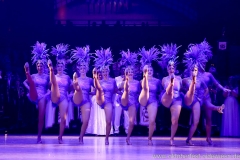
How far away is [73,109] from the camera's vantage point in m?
14.7

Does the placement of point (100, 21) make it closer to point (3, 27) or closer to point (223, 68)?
point (3, 27)

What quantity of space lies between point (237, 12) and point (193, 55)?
539cm

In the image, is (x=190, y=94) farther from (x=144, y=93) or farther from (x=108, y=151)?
(x=108, y=151)

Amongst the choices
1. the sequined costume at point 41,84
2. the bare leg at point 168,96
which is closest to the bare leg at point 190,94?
the bare leg at point 168,96

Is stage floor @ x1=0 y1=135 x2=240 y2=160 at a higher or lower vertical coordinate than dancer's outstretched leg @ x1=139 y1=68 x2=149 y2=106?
lower

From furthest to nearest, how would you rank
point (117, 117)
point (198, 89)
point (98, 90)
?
1. point (117, 117)
2. point (198, 89)
3. point (98, 90)

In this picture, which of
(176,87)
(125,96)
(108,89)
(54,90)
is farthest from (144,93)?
(54,90)

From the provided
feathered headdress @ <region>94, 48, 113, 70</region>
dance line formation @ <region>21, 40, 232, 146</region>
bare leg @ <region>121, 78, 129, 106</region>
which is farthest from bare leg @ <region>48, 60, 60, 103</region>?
bare leg @ <region>121, 78, 129, 106</region>

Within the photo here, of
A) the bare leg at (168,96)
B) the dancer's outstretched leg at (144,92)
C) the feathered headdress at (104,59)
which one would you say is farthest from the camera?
the feathered headdress at (104,59)

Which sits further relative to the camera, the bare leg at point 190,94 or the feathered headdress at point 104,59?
the feathered headdress at point 104,59

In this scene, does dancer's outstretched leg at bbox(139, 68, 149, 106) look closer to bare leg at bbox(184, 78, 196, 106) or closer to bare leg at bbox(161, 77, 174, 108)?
bare leg at bbox(161, 77, 174, 108)

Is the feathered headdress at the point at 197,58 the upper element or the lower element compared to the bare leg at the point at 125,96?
upper

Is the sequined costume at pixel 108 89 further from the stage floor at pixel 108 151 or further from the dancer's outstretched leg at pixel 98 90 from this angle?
the stage floor at pixel 108 151

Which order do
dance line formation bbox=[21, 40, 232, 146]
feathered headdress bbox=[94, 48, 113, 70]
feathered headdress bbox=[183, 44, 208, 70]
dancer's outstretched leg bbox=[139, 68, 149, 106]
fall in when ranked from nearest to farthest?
1. dancer's outstretched leg bbox=[139, 68, 149, 106]
2. dance line formation bbox=[21, 40, 232, 146]
3. feathered headdress bbox=[183, 44, 208, 70]
4. feathered headdress bbox=[94, 48, 113, 70]
